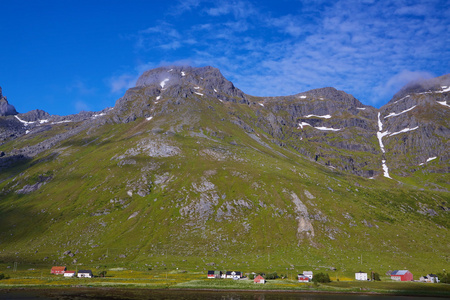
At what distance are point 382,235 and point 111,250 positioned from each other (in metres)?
149

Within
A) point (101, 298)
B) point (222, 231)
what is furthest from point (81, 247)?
A: point (101, 298)

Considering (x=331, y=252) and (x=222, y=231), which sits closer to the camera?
(x=331, y=252)

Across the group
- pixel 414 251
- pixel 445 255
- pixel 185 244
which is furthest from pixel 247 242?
pixel 445 255

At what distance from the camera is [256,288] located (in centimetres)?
11750

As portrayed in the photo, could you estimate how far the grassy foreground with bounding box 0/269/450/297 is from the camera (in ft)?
381

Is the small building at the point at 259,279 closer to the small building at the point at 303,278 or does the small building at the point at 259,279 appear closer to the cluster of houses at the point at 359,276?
the cluster of houses at the point at 359,276

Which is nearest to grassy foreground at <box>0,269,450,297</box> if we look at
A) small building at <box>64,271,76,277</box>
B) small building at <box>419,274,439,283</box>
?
small building at <box>64,271,76,277</box>

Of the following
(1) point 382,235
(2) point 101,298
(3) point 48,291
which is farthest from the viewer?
(1) point 382,235

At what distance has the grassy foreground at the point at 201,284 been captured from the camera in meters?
116

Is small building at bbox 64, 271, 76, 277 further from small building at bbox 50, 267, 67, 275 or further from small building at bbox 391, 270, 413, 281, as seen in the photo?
small building at bbox 391, 270, 413, 281

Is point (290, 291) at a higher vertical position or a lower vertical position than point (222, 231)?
lower

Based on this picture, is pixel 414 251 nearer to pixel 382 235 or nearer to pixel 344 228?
pixel 382 235

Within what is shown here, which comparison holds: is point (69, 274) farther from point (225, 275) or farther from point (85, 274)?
point (225, 275)

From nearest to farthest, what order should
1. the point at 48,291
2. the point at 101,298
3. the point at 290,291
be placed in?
1. the point at 101,298
2. the point at 48,291
3. the point at 290,291
